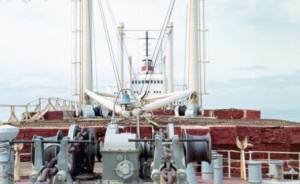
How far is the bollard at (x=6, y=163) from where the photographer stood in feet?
24.2

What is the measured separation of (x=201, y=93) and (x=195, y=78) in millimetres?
1022

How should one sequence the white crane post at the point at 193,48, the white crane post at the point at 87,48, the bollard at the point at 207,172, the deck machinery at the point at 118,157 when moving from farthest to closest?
the white crane post at the point at 87,48
the white crane post at the point at 193,48
the bollard at the point at 207,172
the deck machinery at the point at 118,157

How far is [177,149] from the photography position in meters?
6.91

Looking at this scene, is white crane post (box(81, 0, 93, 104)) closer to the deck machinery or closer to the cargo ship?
the cargo ship

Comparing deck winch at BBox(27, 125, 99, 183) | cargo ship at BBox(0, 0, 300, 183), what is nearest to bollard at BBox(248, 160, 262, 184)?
cargo ship at BBox(0, 0, 300, 183)

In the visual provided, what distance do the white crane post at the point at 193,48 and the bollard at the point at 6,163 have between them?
18.9 m

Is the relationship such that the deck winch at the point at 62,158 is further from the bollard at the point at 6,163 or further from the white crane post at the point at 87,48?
Result: the white crane post at the point at 87,48

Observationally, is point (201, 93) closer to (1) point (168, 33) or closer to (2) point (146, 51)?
(1) point (168, 33)

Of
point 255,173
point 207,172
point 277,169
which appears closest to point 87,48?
point 207,172

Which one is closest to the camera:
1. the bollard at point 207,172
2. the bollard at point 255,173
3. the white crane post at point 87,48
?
the bollard at point 255,173

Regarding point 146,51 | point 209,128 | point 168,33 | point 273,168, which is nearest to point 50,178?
point 273,168

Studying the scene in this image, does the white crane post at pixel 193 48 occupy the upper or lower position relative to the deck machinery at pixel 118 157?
upper

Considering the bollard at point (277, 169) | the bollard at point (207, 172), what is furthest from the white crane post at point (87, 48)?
the bollard at point (277, 169)

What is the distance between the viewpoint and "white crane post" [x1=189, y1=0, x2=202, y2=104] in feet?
83.4
